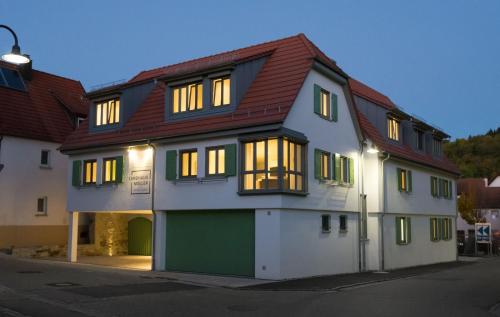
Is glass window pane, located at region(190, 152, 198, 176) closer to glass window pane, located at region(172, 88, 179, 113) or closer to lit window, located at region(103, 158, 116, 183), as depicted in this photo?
glass window pane, located at region(172, 88, 179, 113)

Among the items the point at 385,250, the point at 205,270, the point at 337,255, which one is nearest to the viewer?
the point at 205,270

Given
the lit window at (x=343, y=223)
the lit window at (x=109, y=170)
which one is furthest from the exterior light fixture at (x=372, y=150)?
the lit window at (x=109, y=170)

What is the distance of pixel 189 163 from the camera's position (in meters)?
23.3

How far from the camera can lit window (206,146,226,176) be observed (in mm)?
22062

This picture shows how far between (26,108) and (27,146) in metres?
2.86

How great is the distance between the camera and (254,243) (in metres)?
20.9

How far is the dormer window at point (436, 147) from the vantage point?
122 feet

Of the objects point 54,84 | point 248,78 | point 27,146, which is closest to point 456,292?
point 248,78

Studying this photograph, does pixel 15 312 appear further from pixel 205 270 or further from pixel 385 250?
pixel 385 250

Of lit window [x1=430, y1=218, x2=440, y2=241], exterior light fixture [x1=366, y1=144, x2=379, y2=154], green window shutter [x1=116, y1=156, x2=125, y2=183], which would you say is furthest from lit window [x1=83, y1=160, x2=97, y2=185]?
lit window [x1=430, y1=218, x2=440, y2=241]

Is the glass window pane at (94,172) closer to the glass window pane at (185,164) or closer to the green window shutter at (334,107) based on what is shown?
the glass window pane at (185,164)

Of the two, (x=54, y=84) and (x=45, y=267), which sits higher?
(x=54, y=84)

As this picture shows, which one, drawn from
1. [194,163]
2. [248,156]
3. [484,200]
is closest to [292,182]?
[248,156]

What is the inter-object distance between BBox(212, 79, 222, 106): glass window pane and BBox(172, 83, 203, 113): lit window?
0.65 metres
